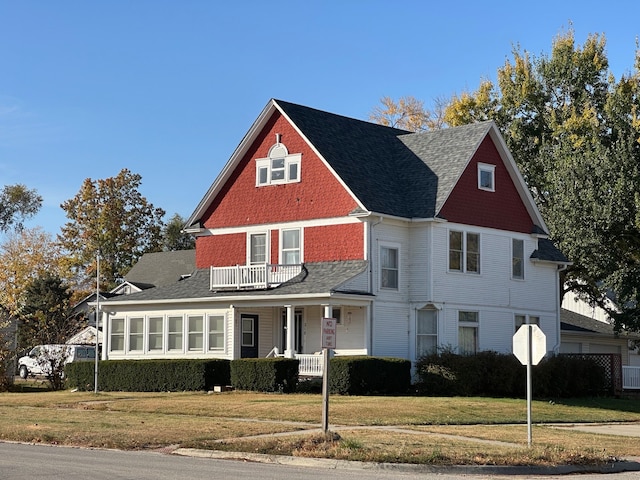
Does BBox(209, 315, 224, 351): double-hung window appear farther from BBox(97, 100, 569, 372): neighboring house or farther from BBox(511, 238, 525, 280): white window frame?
BBox(511, 238, 525, 280): white window frame

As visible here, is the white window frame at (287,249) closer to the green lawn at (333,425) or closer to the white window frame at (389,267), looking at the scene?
the white window frame at (389,267)

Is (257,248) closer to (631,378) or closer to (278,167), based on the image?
(278,167)

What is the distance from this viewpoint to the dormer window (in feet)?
137

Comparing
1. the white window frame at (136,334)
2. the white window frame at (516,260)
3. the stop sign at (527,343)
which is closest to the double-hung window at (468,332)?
the white window frame at (516,260)

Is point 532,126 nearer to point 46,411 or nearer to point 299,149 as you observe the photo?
point 299,149

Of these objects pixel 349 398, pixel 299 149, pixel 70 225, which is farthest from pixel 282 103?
pixel 70 225

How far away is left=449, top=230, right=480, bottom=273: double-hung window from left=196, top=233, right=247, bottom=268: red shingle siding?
27.4 ft

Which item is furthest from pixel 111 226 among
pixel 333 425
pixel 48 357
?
pixel 333 425

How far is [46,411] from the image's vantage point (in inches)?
1209

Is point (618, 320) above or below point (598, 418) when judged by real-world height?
above

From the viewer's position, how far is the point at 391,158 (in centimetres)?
4409

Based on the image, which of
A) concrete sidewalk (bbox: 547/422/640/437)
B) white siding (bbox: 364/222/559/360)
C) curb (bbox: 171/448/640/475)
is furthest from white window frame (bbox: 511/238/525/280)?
curb (bbox: 171/448/640/475)

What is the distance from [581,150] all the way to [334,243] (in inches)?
640

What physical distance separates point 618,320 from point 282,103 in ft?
61.6
